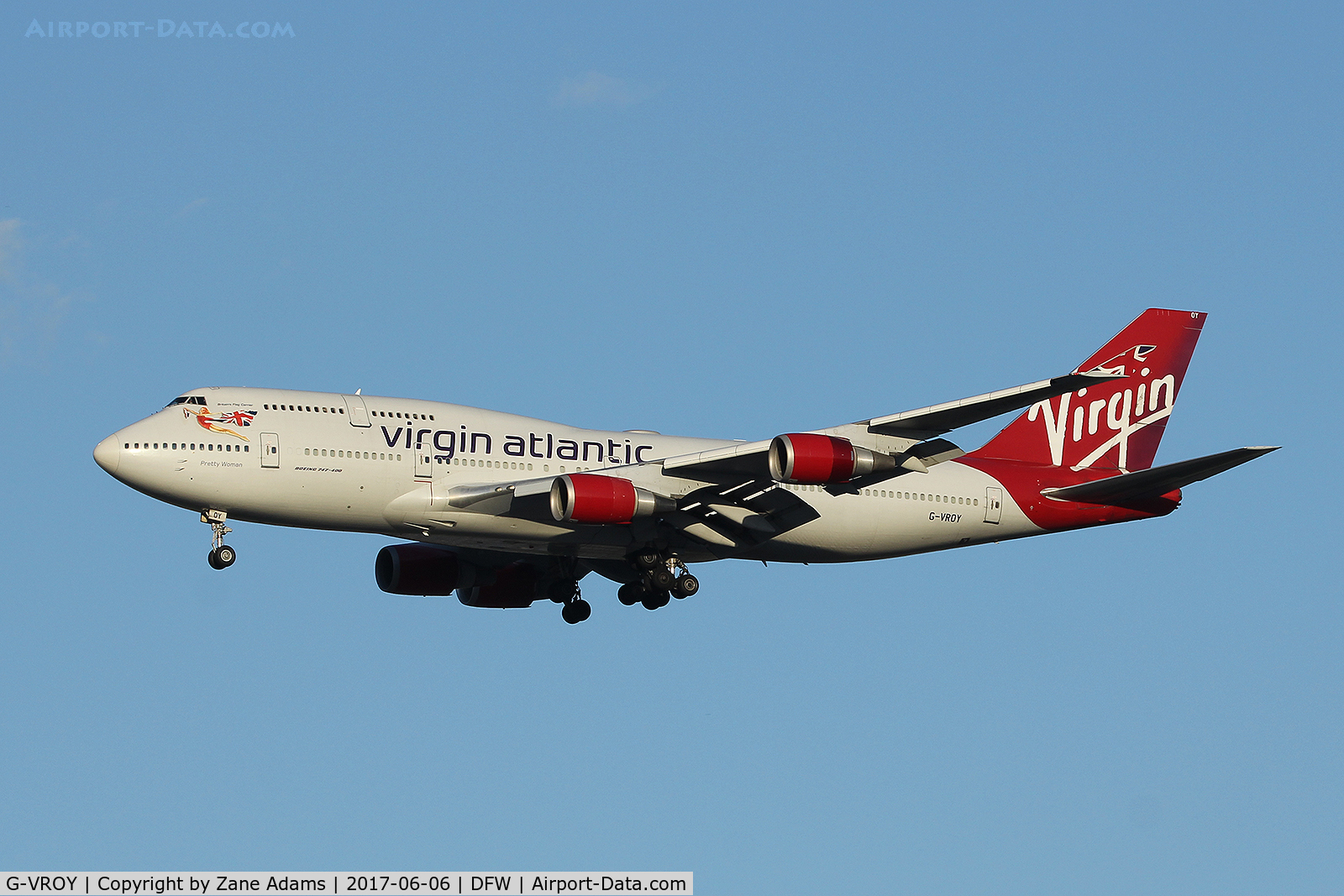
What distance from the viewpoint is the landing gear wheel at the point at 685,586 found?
Result: 44.6m

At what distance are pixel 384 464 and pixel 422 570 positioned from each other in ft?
23.8

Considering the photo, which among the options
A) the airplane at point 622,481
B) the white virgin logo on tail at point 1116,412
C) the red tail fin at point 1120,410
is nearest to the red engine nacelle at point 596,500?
the airplane at point 622,481

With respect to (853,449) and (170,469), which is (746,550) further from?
(170,469)

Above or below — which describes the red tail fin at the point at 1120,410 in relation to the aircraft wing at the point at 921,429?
above

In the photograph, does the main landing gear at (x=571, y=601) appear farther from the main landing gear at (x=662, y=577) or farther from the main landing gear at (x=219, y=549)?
the main landing gear at (x=219, y=549)

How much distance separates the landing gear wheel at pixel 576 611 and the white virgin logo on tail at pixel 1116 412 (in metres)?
14.1

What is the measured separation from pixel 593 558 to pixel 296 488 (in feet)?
30.4

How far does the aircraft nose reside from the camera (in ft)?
132

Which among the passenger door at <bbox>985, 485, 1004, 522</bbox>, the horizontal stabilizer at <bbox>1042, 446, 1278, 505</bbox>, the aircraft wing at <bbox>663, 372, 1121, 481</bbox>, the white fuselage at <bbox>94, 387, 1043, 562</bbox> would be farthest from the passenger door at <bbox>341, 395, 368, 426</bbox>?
the horizontal stabilizer at <bbox>1042, 446, 1278, 505</bbox>

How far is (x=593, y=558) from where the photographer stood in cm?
4656

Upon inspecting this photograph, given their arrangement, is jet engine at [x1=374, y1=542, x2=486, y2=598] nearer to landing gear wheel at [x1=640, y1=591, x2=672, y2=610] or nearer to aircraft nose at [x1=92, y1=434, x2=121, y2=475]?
landing gear wheel at [x1=640, y1=591, x2=672, y2=610]

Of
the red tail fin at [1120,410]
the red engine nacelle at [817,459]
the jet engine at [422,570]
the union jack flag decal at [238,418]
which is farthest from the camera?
the red tail fin at [1120,410]

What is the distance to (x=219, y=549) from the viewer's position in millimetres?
41406

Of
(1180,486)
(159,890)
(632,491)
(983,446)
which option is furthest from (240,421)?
(1180,486)
